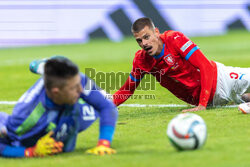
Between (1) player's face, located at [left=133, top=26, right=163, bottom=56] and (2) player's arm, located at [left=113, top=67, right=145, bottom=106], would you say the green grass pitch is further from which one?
(1) player's face, located at [left=133, top=26, right=163, bottom=56]

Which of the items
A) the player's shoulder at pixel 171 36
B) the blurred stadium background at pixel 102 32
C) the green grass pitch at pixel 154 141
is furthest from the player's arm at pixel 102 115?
the blurred stadium background at pixel 102 32

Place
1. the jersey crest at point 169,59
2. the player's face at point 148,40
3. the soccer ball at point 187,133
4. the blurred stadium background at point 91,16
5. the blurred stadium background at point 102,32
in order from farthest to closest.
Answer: the blurred stadium background at point 91,16
the blurred stadium background at point 102,32
the jersey crest at point 169,59
the player's face at point 148,40
the soccer ball at point 187,133

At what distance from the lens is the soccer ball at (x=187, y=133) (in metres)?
4.46

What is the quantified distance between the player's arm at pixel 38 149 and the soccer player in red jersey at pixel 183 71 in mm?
2635

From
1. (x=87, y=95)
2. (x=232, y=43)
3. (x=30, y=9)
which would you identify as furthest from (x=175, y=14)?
(x=87, y=95)

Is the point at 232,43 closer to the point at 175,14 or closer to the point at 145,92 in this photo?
the point at 175,14

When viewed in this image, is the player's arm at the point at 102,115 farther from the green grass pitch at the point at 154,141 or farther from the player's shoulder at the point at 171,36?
the player's shoulder at the point at 171,36

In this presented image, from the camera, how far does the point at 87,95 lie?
445 cm

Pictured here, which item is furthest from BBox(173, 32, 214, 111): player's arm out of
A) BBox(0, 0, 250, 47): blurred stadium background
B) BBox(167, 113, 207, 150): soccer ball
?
BBox(0, 0, 250, 47): blurred stadium background

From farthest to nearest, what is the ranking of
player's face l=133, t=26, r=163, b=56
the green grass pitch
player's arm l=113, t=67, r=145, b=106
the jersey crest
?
player's arm l=113, t=67, r=145, b=106 < the jersey crest < player's face l=133, t=26, r=163, b=56 < the green grass pitch

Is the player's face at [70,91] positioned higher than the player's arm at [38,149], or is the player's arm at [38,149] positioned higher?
the player's face at [70,91]

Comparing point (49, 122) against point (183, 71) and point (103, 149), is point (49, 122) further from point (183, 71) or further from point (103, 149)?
point (183, 71)

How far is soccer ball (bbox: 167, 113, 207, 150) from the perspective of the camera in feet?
14.6

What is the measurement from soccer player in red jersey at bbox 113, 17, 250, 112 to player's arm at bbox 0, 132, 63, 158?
263 centimetres
